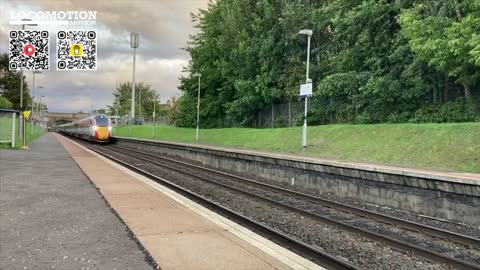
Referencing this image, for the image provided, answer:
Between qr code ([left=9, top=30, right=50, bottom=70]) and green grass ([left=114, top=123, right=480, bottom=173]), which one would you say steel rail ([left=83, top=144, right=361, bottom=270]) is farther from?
qr code ([left=9, top=30, right=50, bottom=70])

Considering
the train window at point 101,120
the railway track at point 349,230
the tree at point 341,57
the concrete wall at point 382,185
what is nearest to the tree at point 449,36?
the tree at point 341,57

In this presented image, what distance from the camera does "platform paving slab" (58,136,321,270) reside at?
566 cm

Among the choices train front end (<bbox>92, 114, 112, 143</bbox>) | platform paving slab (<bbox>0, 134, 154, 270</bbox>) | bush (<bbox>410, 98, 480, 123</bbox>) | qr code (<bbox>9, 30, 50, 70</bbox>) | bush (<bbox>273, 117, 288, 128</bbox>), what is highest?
qr code (<bbox>9, 30, 50, 70</bbox>)

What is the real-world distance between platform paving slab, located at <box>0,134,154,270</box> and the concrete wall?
7.95 meters

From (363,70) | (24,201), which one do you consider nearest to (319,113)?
(363,70)

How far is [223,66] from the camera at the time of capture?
5169cm

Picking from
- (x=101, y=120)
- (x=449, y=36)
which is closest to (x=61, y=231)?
(x=449, y=36)

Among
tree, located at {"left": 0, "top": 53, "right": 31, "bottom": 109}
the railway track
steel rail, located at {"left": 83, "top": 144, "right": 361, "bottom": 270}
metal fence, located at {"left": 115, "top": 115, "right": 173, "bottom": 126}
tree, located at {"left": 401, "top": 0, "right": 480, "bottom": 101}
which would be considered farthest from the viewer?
tree, located at {"left": 0, "top": 53, "right": 31, "bottom": 109}

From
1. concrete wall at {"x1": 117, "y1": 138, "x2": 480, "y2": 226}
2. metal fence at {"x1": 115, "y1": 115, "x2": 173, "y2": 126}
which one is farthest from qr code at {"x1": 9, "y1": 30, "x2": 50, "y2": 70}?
metal fence at {"x1": 115, "y1": 115, "x2": 173, "y2": 126}

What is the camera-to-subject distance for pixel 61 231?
23.8 ft

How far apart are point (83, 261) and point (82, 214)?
10.3 ft

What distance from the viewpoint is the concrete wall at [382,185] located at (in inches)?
421

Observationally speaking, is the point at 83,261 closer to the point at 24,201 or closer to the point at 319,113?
the point at 24,201

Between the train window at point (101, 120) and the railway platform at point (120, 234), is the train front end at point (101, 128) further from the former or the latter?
the railway platform at point (120, 234)
